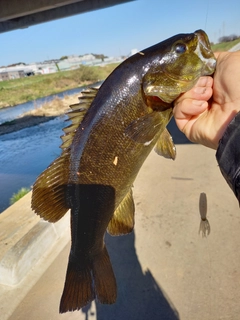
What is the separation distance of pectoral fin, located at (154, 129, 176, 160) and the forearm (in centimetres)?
37

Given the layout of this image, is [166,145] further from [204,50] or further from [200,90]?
[204,50]

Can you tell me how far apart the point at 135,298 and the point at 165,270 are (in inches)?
21.5

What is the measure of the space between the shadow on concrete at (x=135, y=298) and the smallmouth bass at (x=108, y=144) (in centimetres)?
136

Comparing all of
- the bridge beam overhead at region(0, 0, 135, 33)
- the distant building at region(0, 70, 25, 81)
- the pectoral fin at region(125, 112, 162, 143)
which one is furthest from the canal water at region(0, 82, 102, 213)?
the distant building at region(0, 70, 25, 81)

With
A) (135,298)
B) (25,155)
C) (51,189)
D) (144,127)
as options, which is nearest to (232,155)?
(144,127)

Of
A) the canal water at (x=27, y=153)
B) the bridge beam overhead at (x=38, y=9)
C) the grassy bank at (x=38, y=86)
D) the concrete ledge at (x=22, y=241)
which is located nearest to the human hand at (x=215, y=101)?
the concrete ledge at (x=22, y=241)

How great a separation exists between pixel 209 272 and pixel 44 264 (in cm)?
223

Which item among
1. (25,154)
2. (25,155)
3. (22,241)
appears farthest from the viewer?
(25,154)

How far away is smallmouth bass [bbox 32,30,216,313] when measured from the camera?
183 cm

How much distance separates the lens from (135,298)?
129 inches

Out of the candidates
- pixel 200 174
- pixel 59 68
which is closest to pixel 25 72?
pixel 59 68

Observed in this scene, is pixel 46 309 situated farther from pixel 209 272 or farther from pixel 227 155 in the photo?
pixel 227 155

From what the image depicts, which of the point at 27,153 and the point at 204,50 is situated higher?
the point at 204,50

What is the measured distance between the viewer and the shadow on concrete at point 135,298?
10.1 feet
